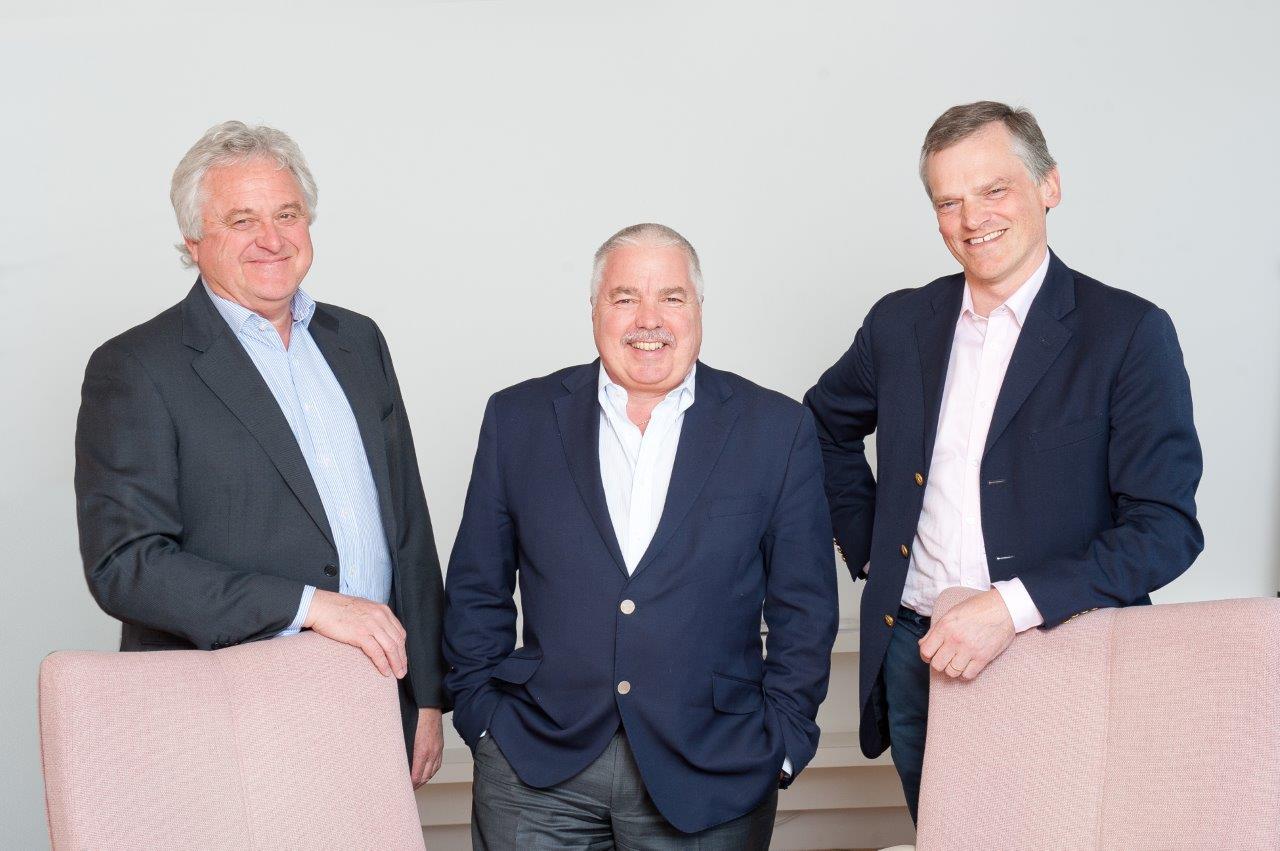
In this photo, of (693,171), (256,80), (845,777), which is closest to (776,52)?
(693,171)

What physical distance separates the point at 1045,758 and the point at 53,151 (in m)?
3.31

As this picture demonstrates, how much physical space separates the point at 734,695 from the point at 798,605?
21 cm

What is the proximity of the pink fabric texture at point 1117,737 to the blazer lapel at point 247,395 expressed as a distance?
1.20m

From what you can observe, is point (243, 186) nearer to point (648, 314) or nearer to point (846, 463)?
point (648, 314)

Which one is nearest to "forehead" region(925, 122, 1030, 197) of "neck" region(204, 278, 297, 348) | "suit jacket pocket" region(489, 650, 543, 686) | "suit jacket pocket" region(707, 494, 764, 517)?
"suit jacket pocket" region(707, 494, 764, 517)

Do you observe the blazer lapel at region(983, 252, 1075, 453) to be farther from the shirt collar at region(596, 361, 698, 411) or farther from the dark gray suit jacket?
the dark gray suit jacket

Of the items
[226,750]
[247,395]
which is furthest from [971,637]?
[247,395]

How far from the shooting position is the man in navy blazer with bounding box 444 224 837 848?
2.33m

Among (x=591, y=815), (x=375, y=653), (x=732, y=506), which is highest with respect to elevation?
(x=732, y=506)

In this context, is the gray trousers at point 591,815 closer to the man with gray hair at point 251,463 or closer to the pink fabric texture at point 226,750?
the pink fabric texture at point 226,750

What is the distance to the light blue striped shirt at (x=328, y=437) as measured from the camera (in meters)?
2.45

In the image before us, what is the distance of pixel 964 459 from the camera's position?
253cm

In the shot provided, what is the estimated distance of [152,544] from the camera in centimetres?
223

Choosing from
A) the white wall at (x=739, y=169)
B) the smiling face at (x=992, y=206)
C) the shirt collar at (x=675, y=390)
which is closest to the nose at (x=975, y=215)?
the smiling face at (x=992, y=206)
